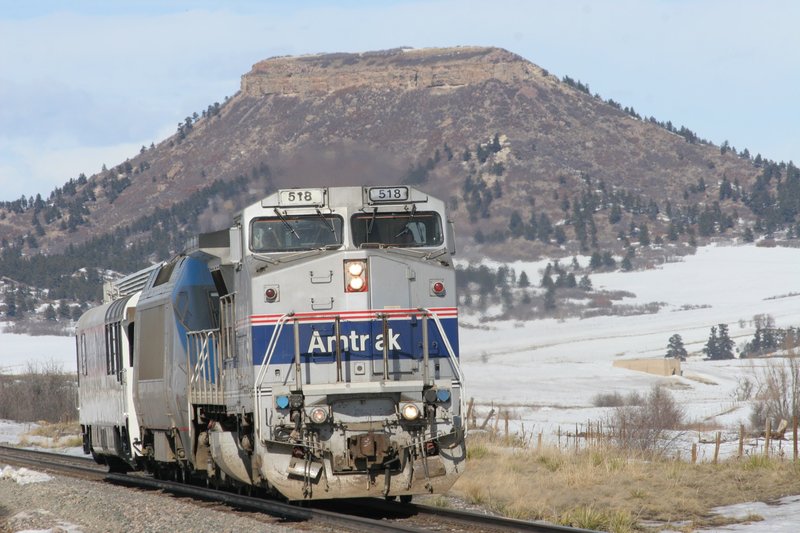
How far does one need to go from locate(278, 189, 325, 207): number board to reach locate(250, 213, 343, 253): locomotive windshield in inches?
7.6

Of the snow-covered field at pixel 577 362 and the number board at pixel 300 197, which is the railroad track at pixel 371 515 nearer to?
the number board at pixel 300 197

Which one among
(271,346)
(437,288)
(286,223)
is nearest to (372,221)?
(286,223)

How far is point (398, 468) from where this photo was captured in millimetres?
16859

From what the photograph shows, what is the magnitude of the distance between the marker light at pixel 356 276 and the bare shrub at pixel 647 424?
68.9ft

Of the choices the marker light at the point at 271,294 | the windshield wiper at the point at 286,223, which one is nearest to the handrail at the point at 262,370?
the marker light at the point at 271,294

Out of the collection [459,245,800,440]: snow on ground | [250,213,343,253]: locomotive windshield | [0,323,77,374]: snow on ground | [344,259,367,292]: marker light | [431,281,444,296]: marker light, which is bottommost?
[459,245,800,440]: snow on ground

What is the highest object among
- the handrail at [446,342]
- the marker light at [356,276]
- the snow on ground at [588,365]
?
the marker light at [356,276]

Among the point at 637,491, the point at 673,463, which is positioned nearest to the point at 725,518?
the point at 637,491

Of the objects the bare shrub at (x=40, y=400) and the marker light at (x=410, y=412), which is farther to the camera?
the bare shrub at (x=40, y=400)

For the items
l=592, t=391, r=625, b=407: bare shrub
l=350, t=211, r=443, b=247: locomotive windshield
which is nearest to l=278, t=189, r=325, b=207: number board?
l=350, t=211, r=443, b=247: locomotive windshield

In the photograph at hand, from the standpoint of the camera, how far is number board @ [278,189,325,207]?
57.1 ft

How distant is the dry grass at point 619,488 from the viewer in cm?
1770

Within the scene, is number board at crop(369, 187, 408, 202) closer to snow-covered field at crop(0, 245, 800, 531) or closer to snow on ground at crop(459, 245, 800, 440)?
snow-covered field at crop(0, 245, 800, 531)

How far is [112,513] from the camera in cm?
1927
